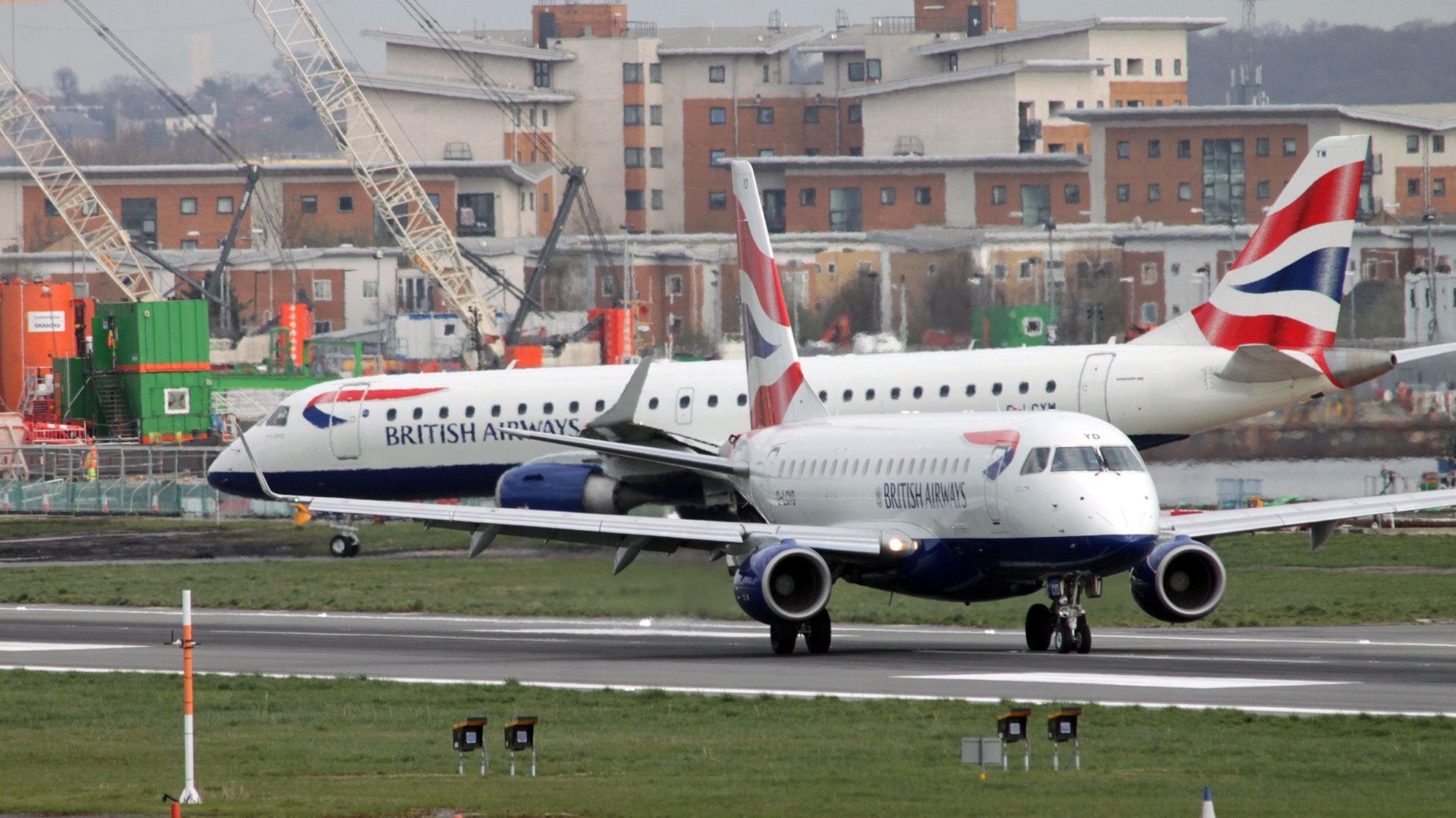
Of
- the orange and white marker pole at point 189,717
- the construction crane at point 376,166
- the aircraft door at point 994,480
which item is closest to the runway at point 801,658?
the aircraft door at point 994,480

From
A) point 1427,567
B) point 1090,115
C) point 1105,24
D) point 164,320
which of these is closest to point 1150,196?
point 1090,115

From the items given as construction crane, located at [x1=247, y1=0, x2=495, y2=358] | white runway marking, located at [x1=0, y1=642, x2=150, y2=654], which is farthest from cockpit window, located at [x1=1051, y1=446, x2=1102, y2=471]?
construction crane, located at [x1=247, y1=0, x2=495, y2=358]

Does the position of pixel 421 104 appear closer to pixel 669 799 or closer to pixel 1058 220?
pixel 1058 220

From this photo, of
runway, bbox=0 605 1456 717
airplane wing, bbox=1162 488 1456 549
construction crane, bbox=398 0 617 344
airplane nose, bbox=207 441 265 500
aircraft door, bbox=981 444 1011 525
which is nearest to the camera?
runway, bbox=0 605 1456 717

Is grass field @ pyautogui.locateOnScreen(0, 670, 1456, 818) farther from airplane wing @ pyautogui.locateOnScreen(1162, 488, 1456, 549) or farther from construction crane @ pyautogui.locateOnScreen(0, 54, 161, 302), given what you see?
construction crane @ pyautogui.locateOnScreen(0, 54, 161, 302)

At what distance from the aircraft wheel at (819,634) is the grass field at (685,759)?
19.1 ft

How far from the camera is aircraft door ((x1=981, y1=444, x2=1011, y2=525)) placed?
2864 cm

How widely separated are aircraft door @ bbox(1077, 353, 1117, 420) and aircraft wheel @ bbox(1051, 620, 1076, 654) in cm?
1420

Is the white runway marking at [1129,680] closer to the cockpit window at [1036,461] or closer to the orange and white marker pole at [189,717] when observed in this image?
the cockpit window at [1036,461]

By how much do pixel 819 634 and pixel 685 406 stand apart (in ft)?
60.0

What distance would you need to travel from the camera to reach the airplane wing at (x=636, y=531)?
29.8 meters

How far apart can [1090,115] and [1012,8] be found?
5658cm

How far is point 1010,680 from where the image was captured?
25.7m

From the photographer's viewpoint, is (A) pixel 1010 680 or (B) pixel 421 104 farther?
(B) pixel 421 104
